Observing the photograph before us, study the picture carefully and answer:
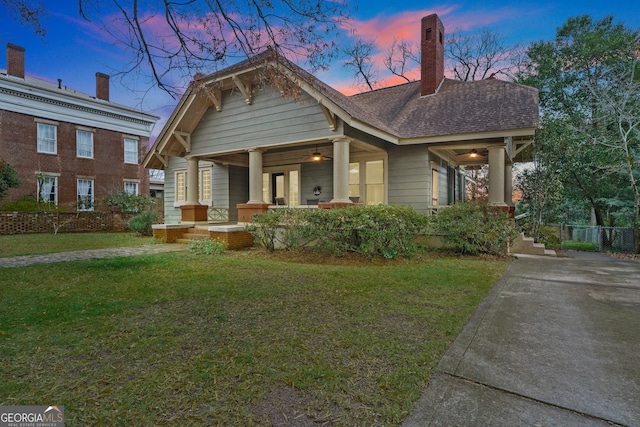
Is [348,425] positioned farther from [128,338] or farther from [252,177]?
[252,177]

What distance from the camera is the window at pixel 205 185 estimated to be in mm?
14977

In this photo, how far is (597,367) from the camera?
2.49m

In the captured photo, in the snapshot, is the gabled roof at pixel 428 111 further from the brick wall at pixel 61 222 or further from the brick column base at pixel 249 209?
the brick wall at pixel 61 222

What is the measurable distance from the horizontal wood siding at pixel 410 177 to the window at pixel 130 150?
20.2 metres

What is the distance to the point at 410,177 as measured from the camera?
11055 mm

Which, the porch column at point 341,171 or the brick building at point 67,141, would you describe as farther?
the brick building at point 67,141

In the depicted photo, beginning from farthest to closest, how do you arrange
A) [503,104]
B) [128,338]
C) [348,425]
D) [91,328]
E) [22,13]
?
[503,104] → [22,13] → [91,328] → [128,338] → [348,425]

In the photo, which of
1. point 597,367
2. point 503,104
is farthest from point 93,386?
point 503,104

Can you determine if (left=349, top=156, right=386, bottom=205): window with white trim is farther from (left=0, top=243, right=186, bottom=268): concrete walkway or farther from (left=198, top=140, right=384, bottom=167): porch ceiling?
(left=0, top=243, right=186, bottom=268): concrete walkway

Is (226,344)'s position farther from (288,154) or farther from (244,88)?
(288,154)

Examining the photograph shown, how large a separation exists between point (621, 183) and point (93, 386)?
21.0 metres

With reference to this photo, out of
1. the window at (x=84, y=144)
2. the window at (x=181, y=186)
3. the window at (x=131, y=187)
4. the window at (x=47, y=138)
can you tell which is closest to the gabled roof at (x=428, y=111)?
the window at (x=181, y=186)

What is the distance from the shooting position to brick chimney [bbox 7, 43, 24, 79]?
1870 cm

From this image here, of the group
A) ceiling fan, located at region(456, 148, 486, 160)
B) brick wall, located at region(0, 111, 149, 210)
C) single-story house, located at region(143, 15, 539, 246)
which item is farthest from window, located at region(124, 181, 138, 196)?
ceiling fan, located at region(456, 148, 486, 160)
